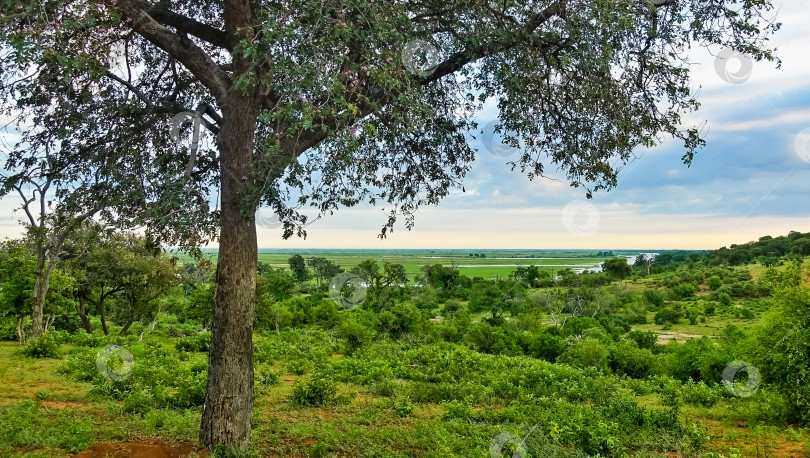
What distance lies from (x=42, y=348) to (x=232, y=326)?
490 inches

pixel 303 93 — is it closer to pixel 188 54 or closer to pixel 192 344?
pixel 188 54

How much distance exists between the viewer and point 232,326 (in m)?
6.36

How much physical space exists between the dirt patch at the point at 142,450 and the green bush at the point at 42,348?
1067cm

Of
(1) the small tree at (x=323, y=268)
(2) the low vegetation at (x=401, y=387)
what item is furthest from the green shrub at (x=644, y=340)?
(1) the small tree at (x=323, y=268)

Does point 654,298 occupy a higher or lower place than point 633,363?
lower

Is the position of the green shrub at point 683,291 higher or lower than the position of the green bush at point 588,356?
lower

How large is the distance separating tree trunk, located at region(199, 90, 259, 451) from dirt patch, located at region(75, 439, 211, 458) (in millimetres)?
241

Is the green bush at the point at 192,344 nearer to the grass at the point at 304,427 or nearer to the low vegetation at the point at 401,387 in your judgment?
the low vegetation at the point at 401,387

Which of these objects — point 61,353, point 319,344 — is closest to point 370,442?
point 61,353

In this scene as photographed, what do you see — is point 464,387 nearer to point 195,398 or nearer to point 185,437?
point 195,398

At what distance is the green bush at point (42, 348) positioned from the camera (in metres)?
15.3

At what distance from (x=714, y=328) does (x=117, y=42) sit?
154 ft

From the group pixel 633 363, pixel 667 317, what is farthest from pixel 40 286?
pixel 667 317

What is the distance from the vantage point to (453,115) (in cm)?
913
